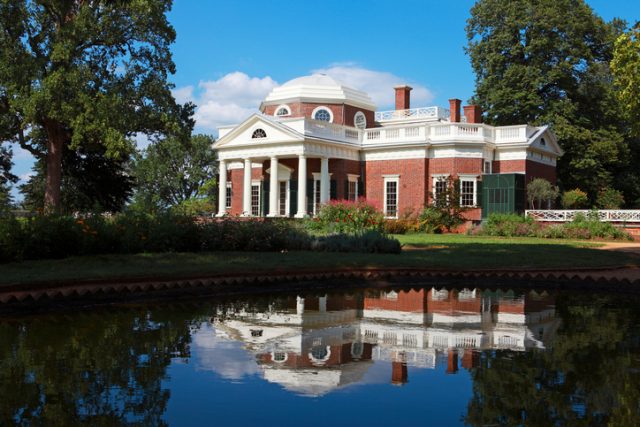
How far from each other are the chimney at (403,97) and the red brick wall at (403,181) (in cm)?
757

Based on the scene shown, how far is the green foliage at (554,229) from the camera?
2670cm

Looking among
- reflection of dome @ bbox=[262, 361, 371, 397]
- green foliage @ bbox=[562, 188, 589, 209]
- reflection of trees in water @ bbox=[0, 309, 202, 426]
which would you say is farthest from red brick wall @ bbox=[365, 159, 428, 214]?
reflection of dome @ bbox=[262, 361, 371, 397]

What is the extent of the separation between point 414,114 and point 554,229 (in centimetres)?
1755

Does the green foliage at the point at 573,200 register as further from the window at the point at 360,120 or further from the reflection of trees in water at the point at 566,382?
the reflection of trees in water at the point at 566,382

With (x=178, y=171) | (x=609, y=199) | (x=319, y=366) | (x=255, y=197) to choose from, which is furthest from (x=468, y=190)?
(x=178, y=171)

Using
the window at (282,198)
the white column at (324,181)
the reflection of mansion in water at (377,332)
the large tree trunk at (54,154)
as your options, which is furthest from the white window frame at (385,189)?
the reflection of mansion in water at (377,332)

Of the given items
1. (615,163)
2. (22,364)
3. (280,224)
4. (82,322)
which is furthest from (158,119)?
(615,163)

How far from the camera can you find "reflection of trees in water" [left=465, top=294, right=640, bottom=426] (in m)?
4.69

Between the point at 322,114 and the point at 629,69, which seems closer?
the point at 629,69

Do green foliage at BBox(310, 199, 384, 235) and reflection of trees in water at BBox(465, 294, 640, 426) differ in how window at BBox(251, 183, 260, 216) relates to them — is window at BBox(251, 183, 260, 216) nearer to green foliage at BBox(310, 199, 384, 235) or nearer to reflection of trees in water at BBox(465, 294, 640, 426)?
green foliage at BBox(310, 199, 384, 235)

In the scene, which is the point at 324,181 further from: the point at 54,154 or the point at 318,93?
the point at 54,154

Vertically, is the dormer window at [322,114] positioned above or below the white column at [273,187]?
above

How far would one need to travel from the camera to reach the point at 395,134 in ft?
121

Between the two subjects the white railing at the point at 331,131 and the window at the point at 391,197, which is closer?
the white railing at the point at 331,131
